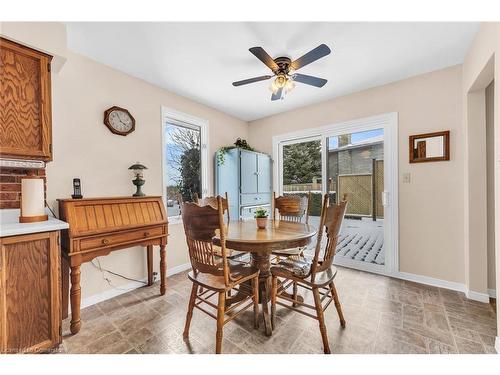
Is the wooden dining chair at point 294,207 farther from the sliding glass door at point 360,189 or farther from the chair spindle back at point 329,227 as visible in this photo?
the chair spindle back at point 329,227

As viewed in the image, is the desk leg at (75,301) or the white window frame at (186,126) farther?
the white window frame at (186,126)

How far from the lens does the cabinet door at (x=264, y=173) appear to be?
3980 millimetres

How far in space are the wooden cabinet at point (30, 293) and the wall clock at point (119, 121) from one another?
4.53 ft

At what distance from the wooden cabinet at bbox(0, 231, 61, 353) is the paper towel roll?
32 cm

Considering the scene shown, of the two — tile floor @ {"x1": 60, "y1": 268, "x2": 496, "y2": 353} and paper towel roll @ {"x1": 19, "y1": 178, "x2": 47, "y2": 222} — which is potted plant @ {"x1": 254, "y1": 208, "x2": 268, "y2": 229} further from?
paper towel roll @ {"x1": 19, "y1": 178, "x2": 47, "y2": 222}

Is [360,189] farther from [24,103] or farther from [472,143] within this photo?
[24,103]

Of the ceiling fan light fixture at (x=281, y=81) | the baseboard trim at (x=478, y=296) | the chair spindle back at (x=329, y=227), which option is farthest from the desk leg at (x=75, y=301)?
the baseboard trim at (x=478, y=296)

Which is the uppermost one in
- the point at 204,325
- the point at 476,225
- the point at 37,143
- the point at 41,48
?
the point at 41,48

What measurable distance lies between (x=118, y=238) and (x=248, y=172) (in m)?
2.20
